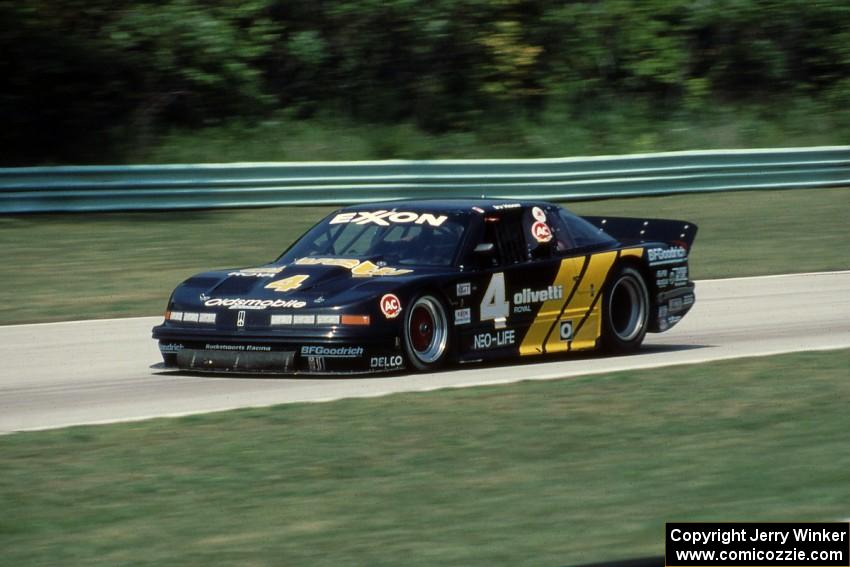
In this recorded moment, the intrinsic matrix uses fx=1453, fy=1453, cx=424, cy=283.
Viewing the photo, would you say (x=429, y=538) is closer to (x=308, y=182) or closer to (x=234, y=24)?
(x=308, y=182)

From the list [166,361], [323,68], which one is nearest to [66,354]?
[166,361]

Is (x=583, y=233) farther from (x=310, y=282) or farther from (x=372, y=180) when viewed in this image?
(x=372, y=180)

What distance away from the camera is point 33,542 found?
17.6ft

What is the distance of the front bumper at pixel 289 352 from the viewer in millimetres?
9359

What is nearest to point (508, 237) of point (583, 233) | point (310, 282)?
point (583, 233)

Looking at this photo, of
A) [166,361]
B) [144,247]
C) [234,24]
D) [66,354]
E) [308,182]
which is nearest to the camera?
[166,361]

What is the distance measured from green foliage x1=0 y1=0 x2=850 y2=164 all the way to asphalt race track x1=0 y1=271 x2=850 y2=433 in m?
9.52

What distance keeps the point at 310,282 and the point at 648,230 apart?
3.50 metres

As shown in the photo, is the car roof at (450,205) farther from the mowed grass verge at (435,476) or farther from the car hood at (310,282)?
the mowed grass verge at (435,476)

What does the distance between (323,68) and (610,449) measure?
56.0 feet

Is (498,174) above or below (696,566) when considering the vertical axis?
above

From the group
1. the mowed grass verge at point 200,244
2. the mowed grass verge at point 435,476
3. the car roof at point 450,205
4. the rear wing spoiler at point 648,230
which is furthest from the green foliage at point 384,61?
the mowed grass verge at point 435,476

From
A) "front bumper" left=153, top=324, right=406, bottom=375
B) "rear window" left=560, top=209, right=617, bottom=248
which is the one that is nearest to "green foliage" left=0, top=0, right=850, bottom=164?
"rear window" left=560, top=209, right=617, bottom=248

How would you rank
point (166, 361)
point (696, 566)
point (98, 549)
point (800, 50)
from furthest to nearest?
1. point (800, 50)
2. point (166, 361)
3. point (98, 549)
4. point (696, 566)
